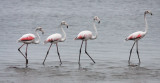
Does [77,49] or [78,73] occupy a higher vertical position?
[77,49]

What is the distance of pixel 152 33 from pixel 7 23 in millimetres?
8635

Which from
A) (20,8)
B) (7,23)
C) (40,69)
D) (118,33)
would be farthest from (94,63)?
(20,8)

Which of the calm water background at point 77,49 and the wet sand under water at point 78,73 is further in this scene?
the calm water background at point 77,49

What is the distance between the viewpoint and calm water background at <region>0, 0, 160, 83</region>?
30.2 feet

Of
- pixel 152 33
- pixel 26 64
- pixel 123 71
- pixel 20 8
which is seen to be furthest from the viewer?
pixel 20 8

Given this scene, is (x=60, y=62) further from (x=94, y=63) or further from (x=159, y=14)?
(x=159, y=14)

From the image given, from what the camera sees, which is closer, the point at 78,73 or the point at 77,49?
the point at 78,73

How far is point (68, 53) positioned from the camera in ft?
42.3

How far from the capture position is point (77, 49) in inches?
542

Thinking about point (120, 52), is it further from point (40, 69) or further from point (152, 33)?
point (152, 33)

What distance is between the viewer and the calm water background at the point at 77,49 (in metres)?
9.21

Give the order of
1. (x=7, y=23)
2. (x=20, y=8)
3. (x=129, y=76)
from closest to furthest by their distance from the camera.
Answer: (x=129, y=76) < (x=7, y=23) < (x=20, y=8)

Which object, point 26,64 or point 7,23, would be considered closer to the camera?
point 26,64

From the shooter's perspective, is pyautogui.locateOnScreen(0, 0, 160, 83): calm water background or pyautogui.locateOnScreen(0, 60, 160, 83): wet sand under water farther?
pyautogui.locateOnScreen(0, 0, 160, 83): calm water background
